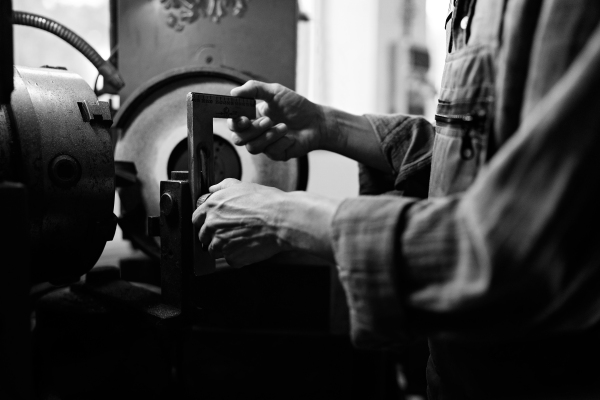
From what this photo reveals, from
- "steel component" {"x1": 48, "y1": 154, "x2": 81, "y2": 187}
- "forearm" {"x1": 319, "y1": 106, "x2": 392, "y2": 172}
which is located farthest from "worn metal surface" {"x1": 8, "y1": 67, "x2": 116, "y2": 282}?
"forearm" {"x1": 319, "y1": 106, "x2": 392, "y2": 172}

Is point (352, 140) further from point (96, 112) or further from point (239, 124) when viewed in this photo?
point (96, 112)

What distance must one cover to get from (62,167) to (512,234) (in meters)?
0.74

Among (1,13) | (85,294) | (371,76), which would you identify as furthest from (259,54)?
(371,76)

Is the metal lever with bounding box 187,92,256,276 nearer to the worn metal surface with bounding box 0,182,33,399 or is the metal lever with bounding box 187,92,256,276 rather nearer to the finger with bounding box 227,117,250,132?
the finger with bounding box 227,117,250,132

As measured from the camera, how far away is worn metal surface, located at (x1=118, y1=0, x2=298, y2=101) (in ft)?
4.97

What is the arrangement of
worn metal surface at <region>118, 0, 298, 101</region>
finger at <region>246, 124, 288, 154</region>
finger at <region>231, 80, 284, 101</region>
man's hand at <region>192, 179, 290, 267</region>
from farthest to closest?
worn metal surface at <region>118, 0, 298, 101</region> → finger at <region>246, 124, 288, 154</region> → finger at <region>231, 80, 284, 101</region> → man's hand at <region>192, 179, 290, 267</region>

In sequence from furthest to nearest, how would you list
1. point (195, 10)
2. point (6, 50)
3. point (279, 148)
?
point (195, 10) → point (279, 148) → point (6, 50)

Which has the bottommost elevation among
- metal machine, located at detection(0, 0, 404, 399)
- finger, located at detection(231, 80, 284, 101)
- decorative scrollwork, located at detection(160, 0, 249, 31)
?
metal machine, located at detection(0, 0, 404, 399)

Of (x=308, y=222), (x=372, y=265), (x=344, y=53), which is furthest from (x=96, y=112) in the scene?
(x=344, y=53)

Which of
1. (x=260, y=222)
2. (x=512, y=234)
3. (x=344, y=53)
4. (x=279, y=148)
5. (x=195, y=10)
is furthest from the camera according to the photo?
(x=344, y=53)

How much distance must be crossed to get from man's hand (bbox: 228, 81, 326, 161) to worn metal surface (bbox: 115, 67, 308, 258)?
9 cm

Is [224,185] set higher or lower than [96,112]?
lower

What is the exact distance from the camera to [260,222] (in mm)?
786

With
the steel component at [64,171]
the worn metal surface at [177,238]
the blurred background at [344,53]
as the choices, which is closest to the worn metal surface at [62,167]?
the steel component at [64,171]
